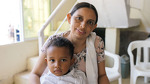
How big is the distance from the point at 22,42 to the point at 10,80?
2.27 feet

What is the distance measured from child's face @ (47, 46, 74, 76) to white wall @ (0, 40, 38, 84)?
1.74m

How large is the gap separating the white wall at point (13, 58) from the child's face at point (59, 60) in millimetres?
1744

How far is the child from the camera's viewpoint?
81 cm

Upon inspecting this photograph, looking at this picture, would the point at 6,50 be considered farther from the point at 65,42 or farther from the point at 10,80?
the point at 65,42

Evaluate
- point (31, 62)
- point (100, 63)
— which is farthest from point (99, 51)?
point (31, 62)

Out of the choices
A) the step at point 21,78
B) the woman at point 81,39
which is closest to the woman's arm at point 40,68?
the woman at point 81,39

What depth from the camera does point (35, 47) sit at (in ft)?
9.40

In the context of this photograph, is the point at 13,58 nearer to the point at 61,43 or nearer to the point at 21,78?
the point at 21,78

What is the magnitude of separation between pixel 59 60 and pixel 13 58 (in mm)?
1912

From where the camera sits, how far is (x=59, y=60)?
0.81 m

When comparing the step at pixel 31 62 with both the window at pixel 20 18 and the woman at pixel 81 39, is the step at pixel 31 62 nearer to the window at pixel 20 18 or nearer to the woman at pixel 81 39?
the window at pixel 20 18

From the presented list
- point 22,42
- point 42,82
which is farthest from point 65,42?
point 22,42

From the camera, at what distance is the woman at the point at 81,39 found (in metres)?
0.83

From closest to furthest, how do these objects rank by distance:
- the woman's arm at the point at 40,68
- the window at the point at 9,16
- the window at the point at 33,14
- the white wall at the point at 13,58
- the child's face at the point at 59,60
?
1. the child's face at the point at 59,60
2. the woman's arm at the point at 40,68
3. the white wall at the point at 13,58
4. the window at the point at 9,16
5. the window at the point at 33,14
